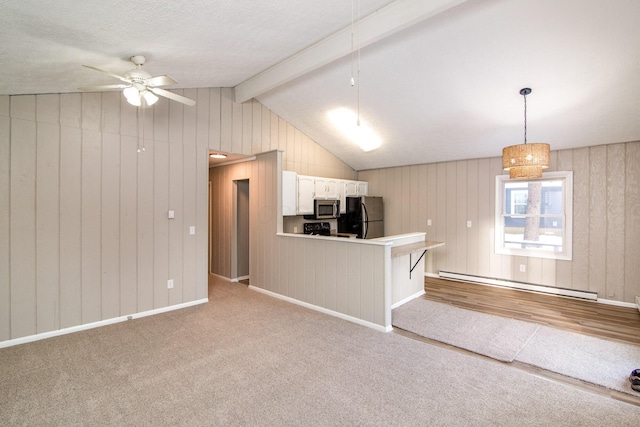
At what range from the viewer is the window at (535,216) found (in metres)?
4.82

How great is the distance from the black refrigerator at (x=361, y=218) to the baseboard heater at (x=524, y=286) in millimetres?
1608

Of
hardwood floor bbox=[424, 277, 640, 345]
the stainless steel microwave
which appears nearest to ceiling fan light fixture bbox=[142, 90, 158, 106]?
the stainless steel microwave

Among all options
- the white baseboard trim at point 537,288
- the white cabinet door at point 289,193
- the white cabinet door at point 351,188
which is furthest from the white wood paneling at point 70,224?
the white baseboard trim at point 537,288

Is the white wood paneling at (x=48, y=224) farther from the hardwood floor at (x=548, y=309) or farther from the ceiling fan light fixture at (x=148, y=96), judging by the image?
the hardwood floor at (x=548, y=309)

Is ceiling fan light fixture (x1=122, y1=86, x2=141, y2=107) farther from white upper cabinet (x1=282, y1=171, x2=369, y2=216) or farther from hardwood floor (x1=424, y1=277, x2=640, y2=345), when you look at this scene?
hardwood floor (x1=424, y1=277, x2=640, y2=345)

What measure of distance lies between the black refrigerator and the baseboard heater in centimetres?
161

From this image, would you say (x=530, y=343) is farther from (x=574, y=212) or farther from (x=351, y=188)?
(x=351, y=188)

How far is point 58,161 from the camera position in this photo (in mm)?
3385

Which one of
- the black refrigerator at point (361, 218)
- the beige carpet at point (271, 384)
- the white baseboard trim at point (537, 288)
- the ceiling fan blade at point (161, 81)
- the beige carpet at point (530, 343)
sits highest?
the ceiling fan blade at point (161, 81)

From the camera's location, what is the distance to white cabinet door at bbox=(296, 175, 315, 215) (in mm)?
5375

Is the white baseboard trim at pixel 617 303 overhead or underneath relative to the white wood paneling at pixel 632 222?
underneath

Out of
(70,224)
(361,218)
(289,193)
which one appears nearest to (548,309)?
(361,218)

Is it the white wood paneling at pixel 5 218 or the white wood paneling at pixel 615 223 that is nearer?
the white wood paneling at pixel 5 218

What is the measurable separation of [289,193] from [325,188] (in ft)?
3.18
